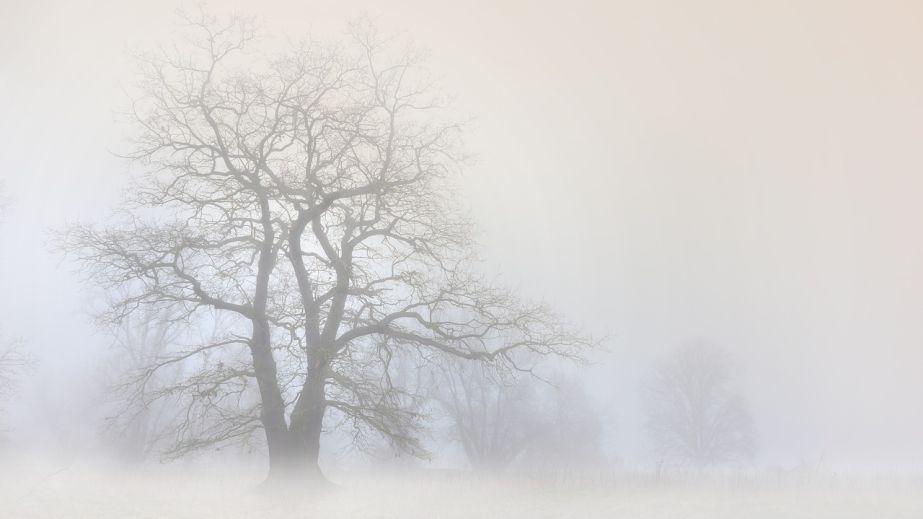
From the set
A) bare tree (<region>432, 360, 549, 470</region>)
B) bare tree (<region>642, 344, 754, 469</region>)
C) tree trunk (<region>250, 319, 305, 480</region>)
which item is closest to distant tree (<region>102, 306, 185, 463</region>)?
tree trunk (<region>250, 319, 305, 480</region>)

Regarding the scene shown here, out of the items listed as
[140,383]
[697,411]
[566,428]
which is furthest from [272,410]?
[697,411]

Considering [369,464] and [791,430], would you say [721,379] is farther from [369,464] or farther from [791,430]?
[369,464]

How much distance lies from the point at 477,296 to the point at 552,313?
1278 millimetres

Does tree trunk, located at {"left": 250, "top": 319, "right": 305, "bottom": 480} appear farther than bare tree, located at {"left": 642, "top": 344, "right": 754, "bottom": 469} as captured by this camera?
No

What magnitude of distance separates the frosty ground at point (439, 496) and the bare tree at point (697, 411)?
6.78 metres

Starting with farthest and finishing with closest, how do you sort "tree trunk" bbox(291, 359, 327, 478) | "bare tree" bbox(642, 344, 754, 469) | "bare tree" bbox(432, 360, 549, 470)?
"bare tree" bbox(642, 344, 754, 469) < "bare tree" bbox(432, 360, 549, 470) < "tree trunk" bbox(291, 359, 327, 478)

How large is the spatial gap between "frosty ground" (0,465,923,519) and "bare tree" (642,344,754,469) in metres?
6.78

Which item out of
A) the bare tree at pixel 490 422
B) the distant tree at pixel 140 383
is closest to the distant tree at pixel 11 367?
the distant tree at pixel 140 383

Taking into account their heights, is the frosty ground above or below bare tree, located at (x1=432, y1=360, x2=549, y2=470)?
below

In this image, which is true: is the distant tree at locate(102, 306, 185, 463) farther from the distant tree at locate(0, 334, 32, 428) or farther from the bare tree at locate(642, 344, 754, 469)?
the bare tree at locate(642, 344, 754, 469)

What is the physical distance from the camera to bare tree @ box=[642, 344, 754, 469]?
17703 millimetres

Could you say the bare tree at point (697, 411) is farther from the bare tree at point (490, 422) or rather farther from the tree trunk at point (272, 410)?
the tree trunk at point (272, 410)

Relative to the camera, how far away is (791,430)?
17734 millimetres

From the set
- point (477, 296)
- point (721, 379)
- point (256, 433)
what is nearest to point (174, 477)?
point (256, 433)
